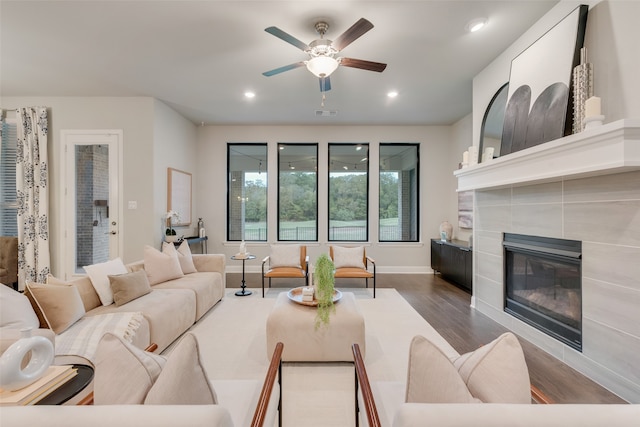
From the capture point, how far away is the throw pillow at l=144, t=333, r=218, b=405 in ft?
2.96

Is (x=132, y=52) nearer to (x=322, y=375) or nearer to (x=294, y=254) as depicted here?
(x=294, y=254)

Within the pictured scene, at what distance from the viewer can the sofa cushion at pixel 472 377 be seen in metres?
0.94

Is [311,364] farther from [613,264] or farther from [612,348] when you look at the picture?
[613,264]

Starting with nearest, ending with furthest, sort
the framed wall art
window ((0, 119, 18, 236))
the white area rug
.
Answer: the white area rug → window ((0, 119, 18, 236)) → the framed wall art

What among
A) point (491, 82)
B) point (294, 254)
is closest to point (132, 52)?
point (294, 254)

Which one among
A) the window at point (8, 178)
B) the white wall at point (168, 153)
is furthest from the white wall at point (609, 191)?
the window at point (8, 178)

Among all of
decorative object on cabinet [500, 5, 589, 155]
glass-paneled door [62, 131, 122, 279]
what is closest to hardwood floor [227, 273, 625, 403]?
decorative object on cabinet [500, 5, 589, 155]

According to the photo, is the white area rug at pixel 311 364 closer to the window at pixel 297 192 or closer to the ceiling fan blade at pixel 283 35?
the window at pixel 297 192

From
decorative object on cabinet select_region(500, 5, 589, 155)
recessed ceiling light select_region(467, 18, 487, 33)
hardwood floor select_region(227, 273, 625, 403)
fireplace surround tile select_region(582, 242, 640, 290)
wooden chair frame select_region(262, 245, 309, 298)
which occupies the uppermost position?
recessed ceiling light select_region(467, 18, 487, 33)

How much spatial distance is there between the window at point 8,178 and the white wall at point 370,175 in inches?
108

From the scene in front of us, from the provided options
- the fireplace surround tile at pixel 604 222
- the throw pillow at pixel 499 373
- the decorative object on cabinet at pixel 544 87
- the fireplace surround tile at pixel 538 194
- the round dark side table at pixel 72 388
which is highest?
the decorative object on cabinet at pixel 544 87

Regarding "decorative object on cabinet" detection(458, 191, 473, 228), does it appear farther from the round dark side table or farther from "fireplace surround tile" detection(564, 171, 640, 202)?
the round dark side table

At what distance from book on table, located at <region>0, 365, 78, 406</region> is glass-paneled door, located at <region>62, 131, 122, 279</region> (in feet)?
12.6

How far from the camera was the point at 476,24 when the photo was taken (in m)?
2.75
